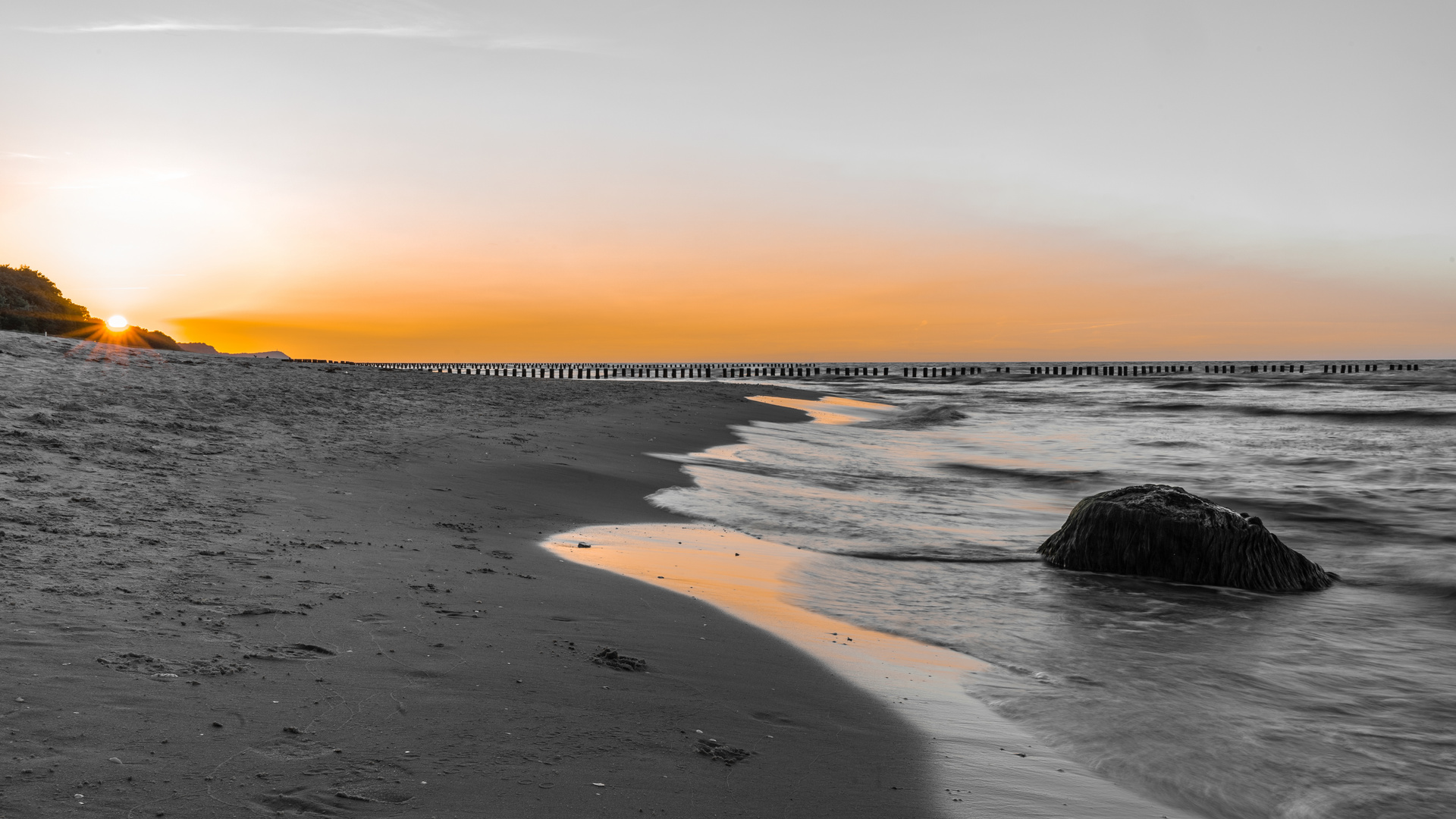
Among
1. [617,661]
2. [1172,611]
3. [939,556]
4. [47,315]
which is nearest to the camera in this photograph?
[617,661]

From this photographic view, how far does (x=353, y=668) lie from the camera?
13.4 feet

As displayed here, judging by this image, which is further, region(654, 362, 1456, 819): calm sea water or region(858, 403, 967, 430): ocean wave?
region(858, 403, 967, 430): ocean wave

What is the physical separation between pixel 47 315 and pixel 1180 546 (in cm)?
4019

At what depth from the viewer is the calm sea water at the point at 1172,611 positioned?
14.6 feet

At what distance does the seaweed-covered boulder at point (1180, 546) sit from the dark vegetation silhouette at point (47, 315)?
1349 inches

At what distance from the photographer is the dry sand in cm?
305

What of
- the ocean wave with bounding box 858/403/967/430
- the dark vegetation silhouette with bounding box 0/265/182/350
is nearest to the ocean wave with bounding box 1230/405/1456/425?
the ocean wave with bounding box 858/403/967/430

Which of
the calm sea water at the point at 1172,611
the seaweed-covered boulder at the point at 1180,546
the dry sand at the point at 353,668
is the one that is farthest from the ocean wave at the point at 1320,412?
the dry sand at the point at 353,668

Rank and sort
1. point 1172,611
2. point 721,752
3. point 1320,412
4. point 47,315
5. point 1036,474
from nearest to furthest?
point 721,752 < point 1172,611 < point 1036,474 < point 47,315 < point 1320,412

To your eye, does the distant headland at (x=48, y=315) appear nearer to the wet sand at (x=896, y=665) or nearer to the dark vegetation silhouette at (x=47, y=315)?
the dark vegetation silhouette at (x=47, y=315)

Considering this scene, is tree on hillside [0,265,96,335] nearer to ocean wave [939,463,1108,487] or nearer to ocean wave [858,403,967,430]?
ocean wave [858,403,967,430]

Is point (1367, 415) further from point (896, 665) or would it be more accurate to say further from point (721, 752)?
point (721, 752)

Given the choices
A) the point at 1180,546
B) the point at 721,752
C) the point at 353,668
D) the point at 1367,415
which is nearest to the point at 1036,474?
the point at 1180,546

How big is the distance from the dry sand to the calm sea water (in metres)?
1.43
